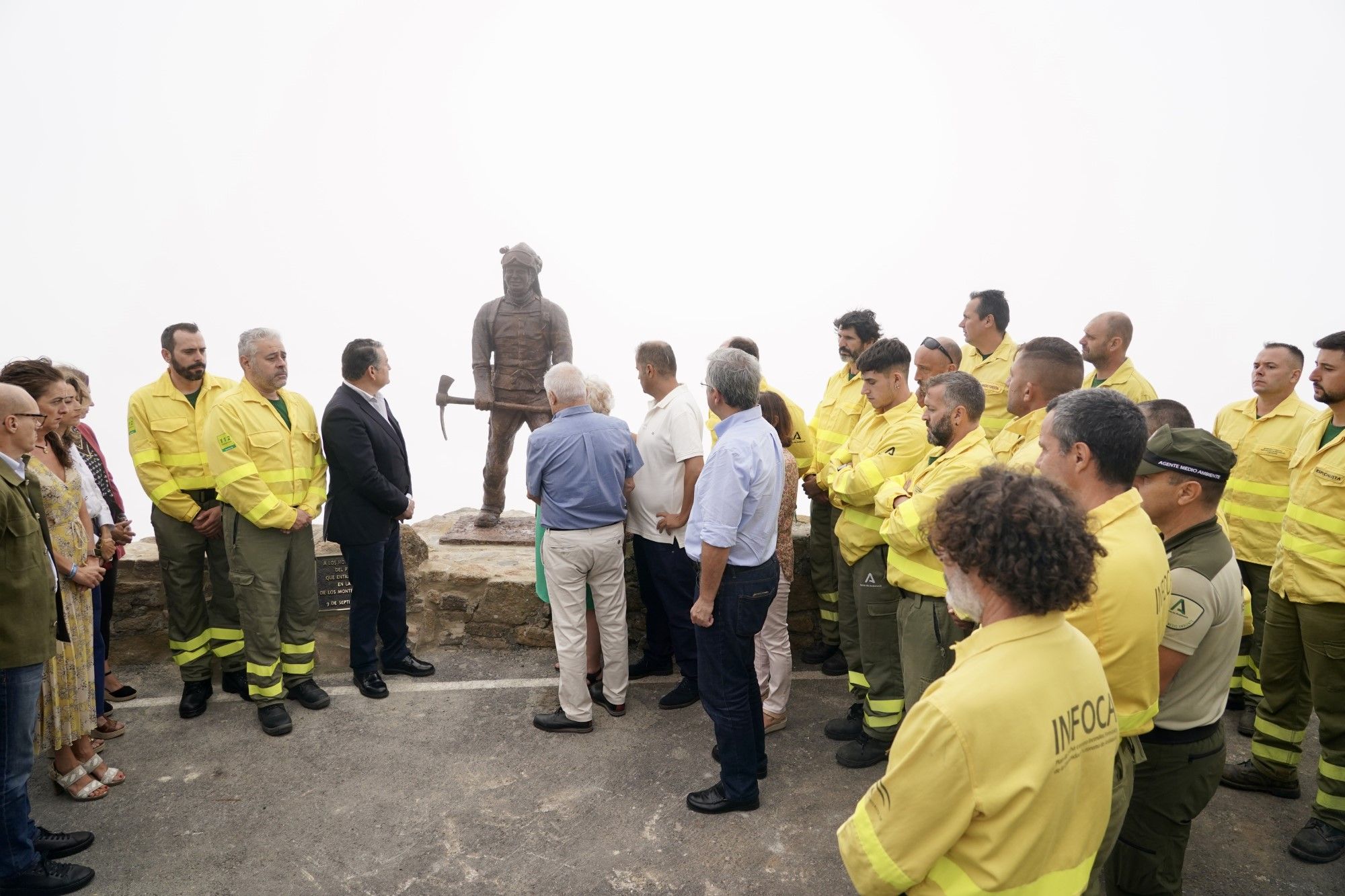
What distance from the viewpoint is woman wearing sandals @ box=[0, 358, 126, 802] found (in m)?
3.46

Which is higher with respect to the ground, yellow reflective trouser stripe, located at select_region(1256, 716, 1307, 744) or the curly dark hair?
the curly dark hair

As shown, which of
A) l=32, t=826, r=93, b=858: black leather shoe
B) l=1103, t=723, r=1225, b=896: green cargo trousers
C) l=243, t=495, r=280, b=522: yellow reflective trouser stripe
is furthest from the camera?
l=243, t=495, r=280, b=522: yellow reflective trouser stripe

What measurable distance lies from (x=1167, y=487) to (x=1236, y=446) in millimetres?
2596

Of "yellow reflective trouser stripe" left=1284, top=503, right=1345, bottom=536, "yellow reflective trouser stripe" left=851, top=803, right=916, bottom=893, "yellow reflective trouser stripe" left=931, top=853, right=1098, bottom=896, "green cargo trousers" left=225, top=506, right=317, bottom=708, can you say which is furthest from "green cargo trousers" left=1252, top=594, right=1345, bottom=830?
"green cargo trousers" left=225, top=506, right=317, bottom=708

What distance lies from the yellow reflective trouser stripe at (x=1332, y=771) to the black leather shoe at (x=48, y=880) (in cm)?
493

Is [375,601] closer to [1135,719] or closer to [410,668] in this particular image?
[410,668]

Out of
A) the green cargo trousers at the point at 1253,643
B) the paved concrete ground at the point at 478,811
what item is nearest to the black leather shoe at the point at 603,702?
the paved concrete ground at the point at 478,811

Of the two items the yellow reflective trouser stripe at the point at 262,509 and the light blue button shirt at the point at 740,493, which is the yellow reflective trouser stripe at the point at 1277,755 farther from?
the yellow reflective trouser stripe at the point at 262,509

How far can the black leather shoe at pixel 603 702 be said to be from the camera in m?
4.39

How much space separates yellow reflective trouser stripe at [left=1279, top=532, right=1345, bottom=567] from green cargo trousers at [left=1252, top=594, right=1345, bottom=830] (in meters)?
0.20

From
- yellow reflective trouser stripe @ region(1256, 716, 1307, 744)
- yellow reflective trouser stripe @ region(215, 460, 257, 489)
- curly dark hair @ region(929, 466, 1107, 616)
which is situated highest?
curly dark hair @ region(929, 466, 1107, 616)

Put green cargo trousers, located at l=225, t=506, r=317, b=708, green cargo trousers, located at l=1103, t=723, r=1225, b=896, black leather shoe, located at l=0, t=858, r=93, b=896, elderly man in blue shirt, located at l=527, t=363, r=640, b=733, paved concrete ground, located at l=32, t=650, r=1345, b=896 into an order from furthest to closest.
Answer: green cargo trousers, located at l=225, t=506, r=317, b=708 → elderly man in blue shirt, located at l=527, t=363, r=640, b=733 → paved concrete ground, located at l=32, t=650, r=1345, b=896 → black leather shoe, located at l=0, t=858, r=93, b=896 → green cargo trousers, located at l=1103, t=723, r=1225, b=896

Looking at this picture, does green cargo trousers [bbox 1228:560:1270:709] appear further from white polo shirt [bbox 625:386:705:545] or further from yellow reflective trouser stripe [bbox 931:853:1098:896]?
yellow reflective trouser stripe [bbox 931:853:1098:896]

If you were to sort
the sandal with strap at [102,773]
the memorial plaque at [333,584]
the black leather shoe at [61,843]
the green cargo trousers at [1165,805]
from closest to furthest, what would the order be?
the green cargo trousers at [1165,805] → the black leather shoe at [61,843] → the sandal with strap at [102,773] → the memorial plaque at [333,584]
